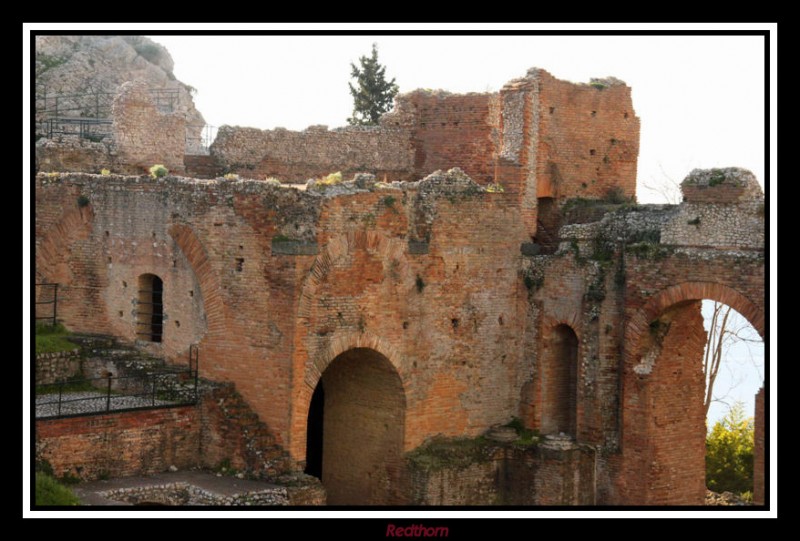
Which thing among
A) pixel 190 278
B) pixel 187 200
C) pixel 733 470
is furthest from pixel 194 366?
pixel 733 470

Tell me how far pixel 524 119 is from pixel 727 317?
32.6ft

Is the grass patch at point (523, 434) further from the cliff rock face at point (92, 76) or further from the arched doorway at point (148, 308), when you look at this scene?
the cliff rock face at point (92, 76)

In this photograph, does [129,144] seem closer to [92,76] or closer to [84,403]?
[84,403]

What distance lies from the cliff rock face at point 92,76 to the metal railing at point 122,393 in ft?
55.3

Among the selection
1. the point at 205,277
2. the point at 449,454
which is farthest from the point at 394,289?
the point at 205,277

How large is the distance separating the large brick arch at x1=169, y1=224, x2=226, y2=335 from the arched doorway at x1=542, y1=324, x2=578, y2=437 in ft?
20.9

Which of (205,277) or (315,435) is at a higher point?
(205,277)

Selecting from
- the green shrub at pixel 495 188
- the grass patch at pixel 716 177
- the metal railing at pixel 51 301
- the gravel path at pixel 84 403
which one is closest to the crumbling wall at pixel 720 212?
the grass patch at pixel 716 177

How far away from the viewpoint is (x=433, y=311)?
2269 centimetres

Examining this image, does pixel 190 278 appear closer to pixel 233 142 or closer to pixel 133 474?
pixel 133 474

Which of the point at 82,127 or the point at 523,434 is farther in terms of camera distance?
the point at 82,127

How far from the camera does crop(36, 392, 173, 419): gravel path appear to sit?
2027cm

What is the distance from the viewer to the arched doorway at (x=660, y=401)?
72.8ft

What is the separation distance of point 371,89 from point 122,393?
2093 centimetres
